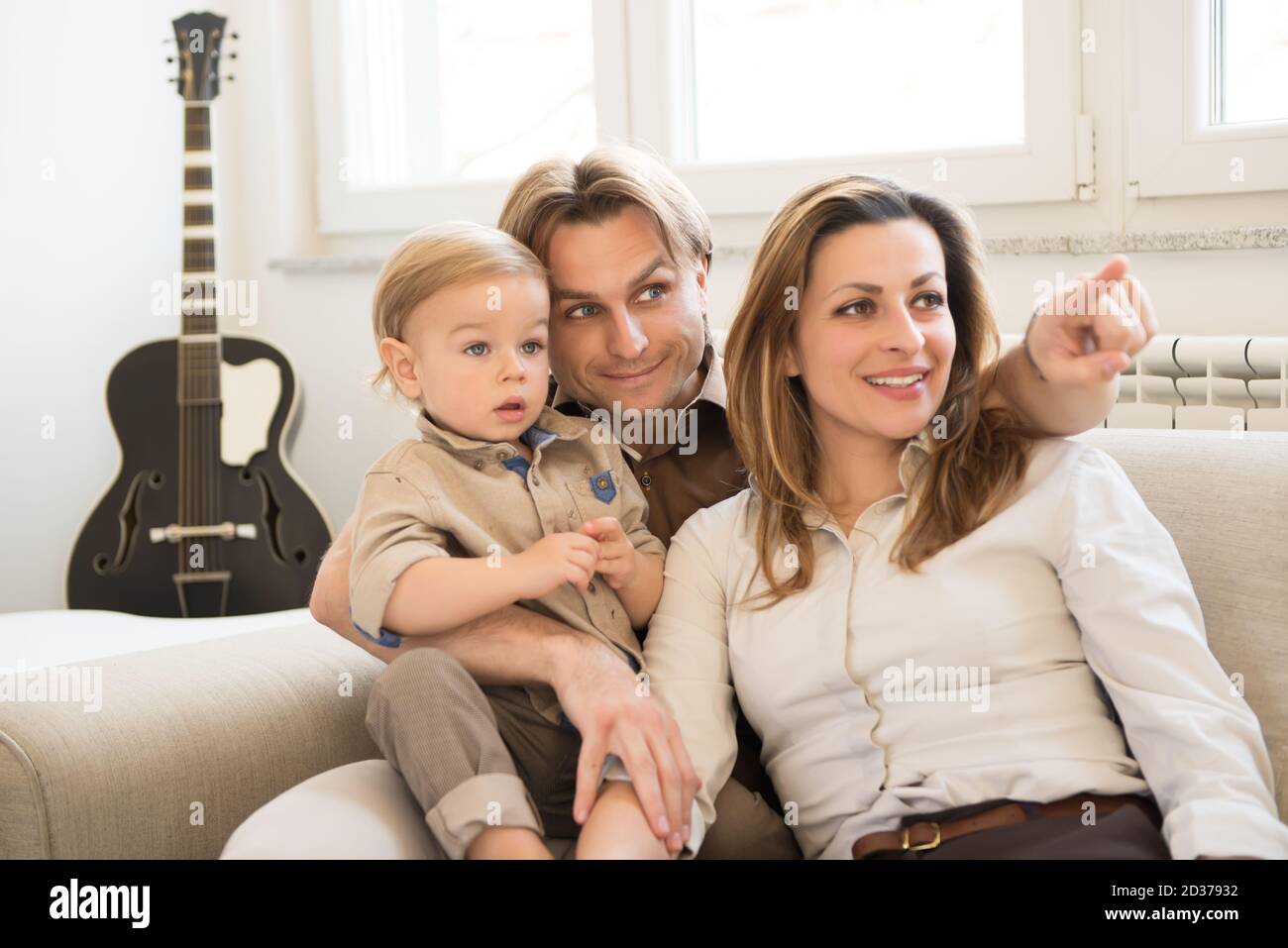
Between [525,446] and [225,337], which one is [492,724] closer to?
[525,446]

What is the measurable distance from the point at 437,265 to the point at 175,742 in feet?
1.80

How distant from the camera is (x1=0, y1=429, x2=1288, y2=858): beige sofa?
4.03ft

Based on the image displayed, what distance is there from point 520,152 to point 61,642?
139cm

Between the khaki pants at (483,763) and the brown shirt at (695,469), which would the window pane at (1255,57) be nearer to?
the brown shirt at (695,469)

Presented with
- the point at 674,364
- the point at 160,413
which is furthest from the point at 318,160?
the point at 674,364

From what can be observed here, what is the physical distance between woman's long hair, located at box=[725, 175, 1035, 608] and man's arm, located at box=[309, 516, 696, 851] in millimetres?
188

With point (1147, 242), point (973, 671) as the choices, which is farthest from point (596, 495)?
point (1147, 242)

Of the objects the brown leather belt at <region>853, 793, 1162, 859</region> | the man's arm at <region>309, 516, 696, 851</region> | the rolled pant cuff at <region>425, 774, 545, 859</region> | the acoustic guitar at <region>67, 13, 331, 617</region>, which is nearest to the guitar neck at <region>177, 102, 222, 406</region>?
the acoustic guitar at <region>67, 13, 331, 617</region>

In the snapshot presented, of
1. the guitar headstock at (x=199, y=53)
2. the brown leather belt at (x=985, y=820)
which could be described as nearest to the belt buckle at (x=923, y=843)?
Answer: the brown leather belt at (x=985, y=820)

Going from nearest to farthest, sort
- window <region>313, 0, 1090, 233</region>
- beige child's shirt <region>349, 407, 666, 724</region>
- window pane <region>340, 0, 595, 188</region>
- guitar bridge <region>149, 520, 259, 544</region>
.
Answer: beige child's shirt <region>349, 407, 666, 724</region>
window <region>313, 0, 1090, 233</region>
guitar bridge <region>149, 520, 259, 544</region>
window pane <region>340, 0, 595, 188</region>

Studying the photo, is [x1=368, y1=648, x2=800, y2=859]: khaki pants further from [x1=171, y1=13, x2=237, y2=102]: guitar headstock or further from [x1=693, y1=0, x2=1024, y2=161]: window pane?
[x1=171, y1=13, x2=237, y2=102]: guitar headstock

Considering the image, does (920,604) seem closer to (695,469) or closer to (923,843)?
(923,843)

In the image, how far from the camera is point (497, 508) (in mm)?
1398
